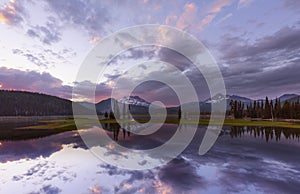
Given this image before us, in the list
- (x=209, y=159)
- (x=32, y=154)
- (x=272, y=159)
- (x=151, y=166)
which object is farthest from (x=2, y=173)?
(x=272, y=159)

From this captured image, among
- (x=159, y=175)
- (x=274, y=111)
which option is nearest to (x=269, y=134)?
(x=159, y=175)

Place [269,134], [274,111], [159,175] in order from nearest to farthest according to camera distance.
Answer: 1. [159,175]
2. [269,134]
3. [274,111]

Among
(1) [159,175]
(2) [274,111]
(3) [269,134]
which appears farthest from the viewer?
(2) [274,111]

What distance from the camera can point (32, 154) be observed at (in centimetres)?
2272

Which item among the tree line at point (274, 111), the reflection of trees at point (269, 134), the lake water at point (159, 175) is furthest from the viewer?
the tree line at point (274, 111)

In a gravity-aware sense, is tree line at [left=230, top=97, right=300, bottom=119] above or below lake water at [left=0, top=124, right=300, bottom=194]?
above

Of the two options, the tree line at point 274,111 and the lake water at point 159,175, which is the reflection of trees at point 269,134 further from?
the tree line at point 274,111

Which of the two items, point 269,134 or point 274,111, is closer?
point 269,134

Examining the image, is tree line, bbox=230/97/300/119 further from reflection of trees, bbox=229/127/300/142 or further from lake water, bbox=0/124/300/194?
lake water, bbox=0/124/300/194

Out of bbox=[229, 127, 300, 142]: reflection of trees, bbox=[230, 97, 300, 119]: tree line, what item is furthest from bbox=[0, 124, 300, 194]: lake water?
bbox=[230, 97, 300, 119]: tree line

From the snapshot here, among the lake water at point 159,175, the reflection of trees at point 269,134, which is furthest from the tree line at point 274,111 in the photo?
the lake water at point 159,175

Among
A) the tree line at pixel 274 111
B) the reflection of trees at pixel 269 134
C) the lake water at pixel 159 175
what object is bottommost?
the lake water at pixel 159 175

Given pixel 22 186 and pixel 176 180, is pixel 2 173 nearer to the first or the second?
pixel 22 186

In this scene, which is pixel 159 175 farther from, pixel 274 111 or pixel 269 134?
pixel 274 111
